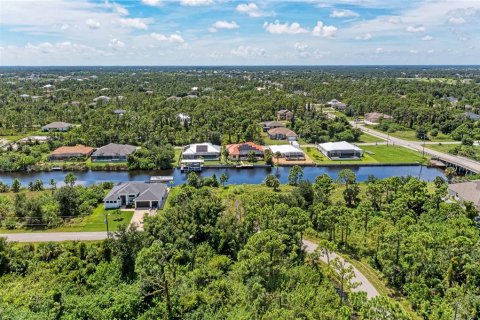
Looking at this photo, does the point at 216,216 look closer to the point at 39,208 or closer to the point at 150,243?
the point at 150,243

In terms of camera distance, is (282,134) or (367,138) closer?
(282,134)

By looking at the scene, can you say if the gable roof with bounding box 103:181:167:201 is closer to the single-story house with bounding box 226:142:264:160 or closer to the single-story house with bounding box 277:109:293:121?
the single-story house with bounding box 226:142:264:160

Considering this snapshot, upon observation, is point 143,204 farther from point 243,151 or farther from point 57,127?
point 57,127

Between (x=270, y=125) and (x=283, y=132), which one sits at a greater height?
(x=270, y=125)

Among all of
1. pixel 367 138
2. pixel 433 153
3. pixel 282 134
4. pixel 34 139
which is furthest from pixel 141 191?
pixel 367 138

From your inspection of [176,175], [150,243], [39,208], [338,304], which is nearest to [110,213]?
[39,208]

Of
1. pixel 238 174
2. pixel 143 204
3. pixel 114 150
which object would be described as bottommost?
pixel 238 174

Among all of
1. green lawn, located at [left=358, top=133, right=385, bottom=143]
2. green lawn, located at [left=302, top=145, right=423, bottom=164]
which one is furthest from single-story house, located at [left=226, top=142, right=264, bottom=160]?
green lawn, located at [left=358, top=133, right=385, bottom=143]
